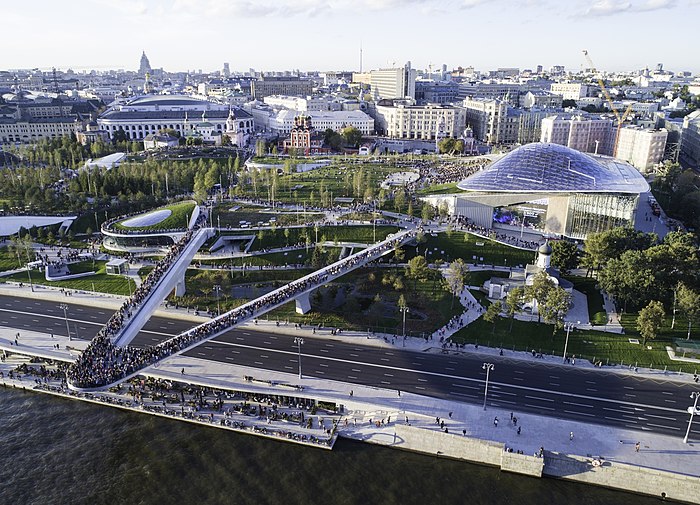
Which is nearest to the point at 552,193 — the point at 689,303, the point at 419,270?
the point at 419,270

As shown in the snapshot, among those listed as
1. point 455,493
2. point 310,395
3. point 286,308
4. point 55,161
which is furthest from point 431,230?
point 55,161

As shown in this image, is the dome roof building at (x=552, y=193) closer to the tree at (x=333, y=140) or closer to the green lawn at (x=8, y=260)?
the green lawn at (x=8, y=260)

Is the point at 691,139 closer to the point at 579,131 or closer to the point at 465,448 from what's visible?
the point at 579,131

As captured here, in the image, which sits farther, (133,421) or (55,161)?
(55,161)

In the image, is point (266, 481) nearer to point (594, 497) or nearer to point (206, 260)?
point (594, 497)

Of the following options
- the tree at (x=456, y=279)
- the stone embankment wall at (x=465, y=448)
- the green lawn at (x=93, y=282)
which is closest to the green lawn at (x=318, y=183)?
the green lawn at (x=93, y=282)

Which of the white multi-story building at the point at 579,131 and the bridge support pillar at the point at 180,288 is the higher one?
the white multi-story building at the point at 579,131
